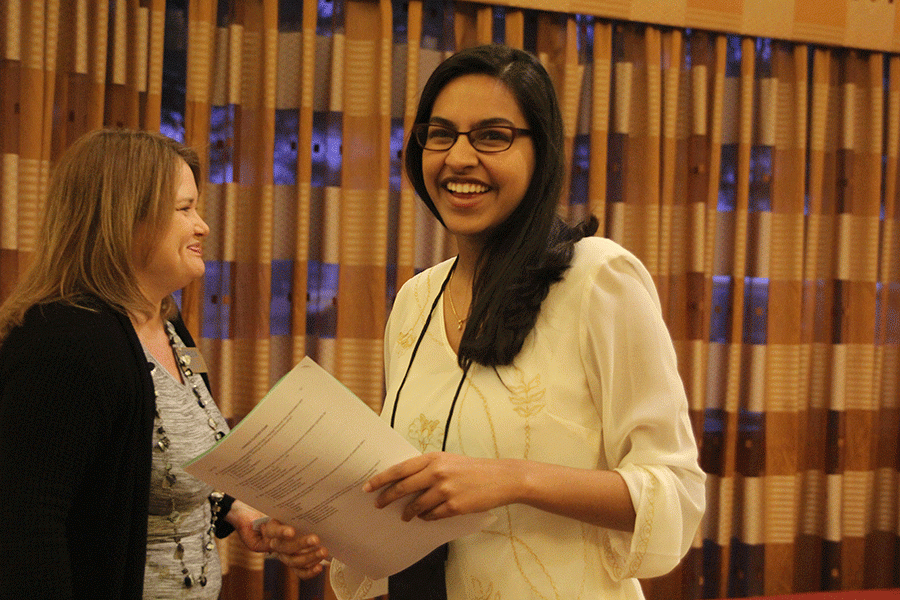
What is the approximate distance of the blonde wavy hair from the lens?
1.33 metres

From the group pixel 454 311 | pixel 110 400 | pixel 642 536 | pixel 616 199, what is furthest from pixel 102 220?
pixel 616 199

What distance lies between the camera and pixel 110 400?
3.96ft

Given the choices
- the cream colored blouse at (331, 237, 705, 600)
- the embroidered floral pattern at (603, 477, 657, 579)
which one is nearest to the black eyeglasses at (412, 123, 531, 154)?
the cream colored blouse at (331, 237, 705, 600)

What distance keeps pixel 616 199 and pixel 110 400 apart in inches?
90.4

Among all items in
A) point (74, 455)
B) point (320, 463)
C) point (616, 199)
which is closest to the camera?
point (320, 463)

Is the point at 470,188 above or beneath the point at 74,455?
above

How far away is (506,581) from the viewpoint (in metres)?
1.04

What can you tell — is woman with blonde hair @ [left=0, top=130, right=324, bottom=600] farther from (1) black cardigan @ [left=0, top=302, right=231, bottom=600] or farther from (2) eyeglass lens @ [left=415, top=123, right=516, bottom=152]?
(2) eyeglass lens @ [left=415, top=123, right=516, bottom=152]

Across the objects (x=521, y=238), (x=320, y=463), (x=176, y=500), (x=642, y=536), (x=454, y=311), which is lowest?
(x=176, y=500)

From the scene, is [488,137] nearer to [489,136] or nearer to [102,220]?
[489,136]

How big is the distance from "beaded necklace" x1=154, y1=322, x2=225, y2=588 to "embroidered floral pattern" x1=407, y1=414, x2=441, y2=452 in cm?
56

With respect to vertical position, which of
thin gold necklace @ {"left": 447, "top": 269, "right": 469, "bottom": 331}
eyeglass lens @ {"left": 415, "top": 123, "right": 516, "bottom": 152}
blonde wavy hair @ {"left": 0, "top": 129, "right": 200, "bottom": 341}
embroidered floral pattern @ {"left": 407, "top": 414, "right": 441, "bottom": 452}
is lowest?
embroidered floral pattern @ {"left": 407, "top": 414, "right": 441, "bottom": 452}

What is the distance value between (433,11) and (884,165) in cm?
220

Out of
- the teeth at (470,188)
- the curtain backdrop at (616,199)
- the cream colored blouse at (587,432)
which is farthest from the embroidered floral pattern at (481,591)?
the curtain backdrop at (616,199)
